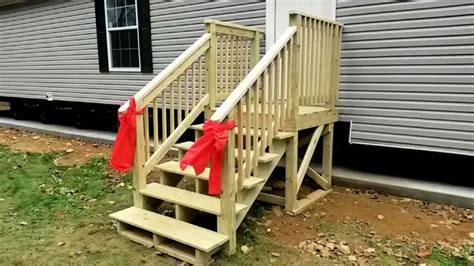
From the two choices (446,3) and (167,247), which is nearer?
(167,247)

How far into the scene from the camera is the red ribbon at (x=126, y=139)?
3430 mm

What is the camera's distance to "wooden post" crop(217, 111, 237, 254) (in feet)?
9.41

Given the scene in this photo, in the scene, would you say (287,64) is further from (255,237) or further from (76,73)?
(76,73)

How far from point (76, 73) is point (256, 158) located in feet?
19.2

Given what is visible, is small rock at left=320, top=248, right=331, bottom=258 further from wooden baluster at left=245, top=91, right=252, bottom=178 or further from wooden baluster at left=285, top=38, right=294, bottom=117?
wooden baluster at left=285, top=38, right=294, bottom=117

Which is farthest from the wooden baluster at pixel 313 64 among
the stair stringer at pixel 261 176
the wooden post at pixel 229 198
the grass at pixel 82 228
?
the wooden post at pixel 229 198

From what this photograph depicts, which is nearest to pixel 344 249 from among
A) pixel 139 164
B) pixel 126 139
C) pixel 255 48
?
pixel 139 164

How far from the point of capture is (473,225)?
3506 millimetres

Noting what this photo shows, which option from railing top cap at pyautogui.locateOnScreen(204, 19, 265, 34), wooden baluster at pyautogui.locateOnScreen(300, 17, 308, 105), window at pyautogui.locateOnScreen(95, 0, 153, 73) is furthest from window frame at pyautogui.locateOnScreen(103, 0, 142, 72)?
wooden baluster at pyautogui.locateOnScreen(300, 17, 308, 105)

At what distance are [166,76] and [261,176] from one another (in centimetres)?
127

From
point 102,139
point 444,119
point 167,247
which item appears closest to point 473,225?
point 444,119

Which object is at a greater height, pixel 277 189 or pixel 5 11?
pixel 5 11

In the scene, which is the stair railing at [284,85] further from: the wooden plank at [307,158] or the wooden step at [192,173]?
the wooden plank at [307,158]

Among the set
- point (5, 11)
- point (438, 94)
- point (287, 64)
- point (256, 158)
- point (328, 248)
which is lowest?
point (328, 248)
